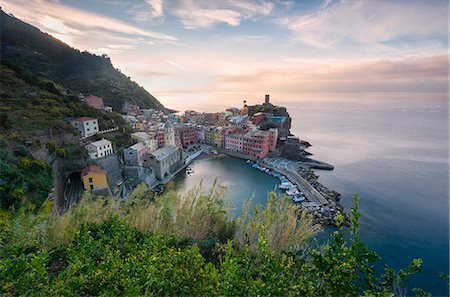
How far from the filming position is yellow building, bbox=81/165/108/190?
11.0m

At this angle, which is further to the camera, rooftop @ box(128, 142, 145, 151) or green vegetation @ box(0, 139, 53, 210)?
rooftop @ box(128, 142, 145, 151)

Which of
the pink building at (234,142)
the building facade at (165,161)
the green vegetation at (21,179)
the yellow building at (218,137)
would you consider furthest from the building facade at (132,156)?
the yellow building at (218,137)

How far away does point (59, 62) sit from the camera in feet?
124

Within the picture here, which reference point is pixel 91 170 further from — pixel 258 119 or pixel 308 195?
pixel 258 119

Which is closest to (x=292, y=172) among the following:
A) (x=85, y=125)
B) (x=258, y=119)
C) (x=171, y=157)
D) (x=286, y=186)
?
(x=286, y=186)

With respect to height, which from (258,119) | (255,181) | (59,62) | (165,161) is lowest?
(255,181)

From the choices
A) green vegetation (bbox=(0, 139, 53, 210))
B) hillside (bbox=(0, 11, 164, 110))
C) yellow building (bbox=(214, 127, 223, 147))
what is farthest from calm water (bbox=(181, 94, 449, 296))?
hillside (bbox=(0, 11, 164, 110))

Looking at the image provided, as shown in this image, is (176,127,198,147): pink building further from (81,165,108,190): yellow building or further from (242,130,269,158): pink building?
(81,165,108,190): yellow building

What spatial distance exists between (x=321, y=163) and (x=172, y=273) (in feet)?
65.5

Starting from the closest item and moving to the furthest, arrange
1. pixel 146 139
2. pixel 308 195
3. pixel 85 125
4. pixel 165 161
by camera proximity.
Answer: pixel 308 195 → pixel 85 125 → pixel 165 161 → pixel 146 139

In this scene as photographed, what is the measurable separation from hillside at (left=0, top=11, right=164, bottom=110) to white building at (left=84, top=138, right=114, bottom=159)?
75.3 ft

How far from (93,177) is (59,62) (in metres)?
38.2

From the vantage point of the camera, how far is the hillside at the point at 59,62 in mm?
30906

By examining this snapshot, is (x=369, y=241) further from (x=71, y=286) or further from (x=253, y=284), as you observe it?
(x=71, y=286)
